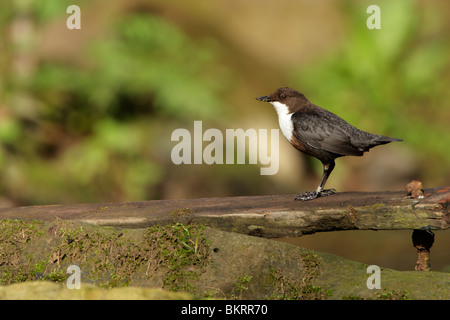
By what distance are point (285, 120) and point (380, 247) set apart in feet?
14.7

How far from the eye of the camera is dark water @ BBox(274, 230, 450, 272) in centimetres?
930

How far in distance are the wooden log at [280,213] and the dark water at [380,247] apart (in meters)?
3.96

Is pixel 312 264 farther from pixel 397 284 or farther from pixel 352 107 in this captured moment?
pixel 352 107

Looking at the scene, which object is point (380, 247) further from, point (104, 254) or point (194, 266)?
point (104, 254)

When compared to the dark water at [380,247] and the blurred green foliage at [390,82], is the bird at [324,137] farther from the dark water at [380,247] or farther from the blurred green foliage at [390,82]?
the blurred green foliage at [390,82]

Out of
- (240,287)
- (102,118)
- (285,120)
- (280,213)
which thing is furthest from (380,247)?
(240,287)

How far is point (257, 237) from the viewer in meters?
5.24

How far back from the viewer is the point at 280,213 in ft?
18.1

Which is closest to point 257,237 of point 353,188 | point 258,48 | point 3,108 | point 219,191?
point 219,191

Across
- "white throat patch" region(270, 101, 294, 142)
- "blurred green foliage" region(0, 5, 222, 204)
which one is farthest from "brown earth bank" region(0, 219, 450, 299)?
"blurred green foliage" region(0, 5, 222, 204)

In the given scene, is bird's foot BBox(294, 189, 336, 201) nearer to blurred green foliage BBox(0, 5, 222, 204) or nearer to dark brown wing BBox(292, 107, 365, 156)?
dark brown wing BBox(292, 107, 365, 156)

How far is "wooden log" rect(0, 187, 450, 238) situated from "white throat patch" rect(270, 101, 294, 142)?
66 centimetres

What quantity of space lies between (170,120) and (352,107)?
3858 mm
